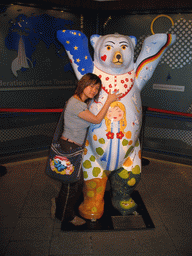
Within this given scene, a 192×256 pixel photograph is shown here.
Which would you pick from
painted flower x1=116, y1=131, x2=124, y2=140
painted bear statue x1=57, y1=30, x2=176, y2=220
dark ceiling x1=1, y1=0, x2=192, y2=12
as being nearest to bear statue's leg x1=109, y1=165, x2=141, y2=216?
painted bear statue x1=57, y1=30, x2=176, y2=220

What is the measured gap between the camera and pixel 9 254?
76.0 inches

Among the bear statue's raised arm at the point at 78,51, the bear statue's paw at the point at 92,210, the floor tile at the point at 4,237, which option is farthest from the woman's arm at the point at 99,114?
the floor tile at the point at 4,237

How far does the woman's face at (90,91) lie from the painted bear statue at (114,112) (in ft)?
0.40

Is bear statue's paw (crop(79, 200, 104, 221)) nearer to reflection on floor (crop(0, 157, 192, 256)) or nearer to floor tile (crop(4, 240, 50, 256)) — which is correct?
reflection on floor (crop(0, 157, 192, 256))

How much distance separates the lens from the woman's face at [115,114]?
6.94 ft

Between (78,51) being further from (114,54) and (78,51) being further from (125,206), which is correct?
(125,206)

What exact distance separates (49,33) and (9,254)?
336cm

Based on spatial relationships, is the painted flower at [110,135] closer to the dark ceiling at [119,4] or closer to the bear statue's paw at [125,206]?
the bear statue's paw at [125,206]

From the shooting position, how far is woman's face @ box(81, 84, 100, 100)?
201 centimetres

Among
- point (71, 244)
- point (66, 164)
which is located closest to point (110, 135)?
point (66, 164)

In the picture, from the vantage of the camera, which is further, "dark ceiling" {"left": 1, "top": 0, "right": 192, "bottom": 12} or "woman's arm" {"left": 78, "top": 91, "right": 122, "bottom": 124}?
"dark ceiling" {"left": 1, "top": 0, "right": 192, "bottom": 12}

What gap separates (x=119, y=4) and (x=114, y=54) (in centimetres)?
184

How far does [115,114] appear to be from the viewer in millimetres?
Result: 2117

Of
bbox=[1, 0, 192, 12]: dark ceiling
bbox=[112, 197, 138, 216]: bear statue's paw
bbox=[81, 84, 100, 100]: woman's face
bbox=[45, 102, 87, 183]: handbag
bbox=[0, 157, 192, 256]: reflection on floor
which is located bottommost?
bbox=[0, 157, 192, 256]: reflection on floor
